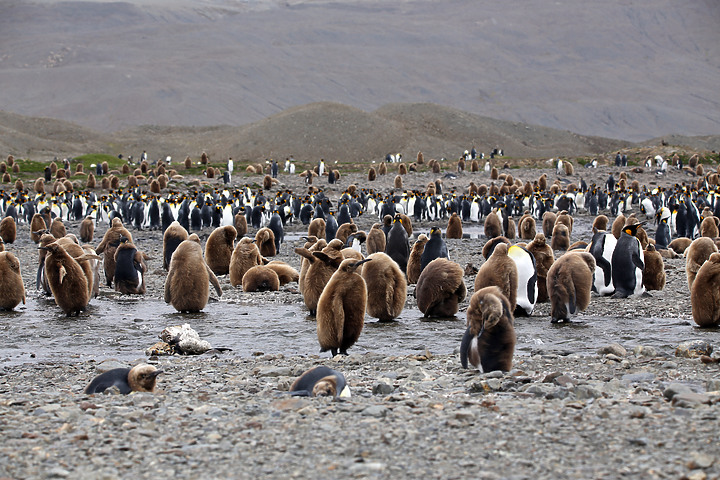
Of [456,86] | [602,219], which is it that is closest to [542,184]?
[602,219]

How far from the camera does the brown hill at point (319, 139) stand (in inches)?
2319

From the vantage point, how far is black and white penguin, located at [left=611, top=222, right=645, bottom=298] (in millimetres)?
10688

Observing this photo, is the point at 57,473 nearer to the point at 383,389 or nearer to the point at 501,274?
the point at 383,389

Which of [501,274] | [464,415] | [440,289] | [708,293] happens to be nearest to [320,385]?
[464,415]

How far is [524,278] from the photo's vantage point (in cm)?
905

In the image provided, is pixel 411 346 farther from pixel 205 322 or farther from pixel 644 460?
pixel 644 460

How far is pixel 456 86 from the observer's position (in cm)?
13738

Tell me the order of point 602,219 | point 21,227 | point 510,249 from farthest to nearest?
point 21,227 < point 602,219 < point 510,249

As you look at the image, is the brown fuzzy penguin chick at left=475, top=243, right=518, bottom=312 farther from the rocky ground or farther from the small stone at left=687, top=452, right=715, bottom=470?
the small stone at left=687, top=452, right=715, bottom=470

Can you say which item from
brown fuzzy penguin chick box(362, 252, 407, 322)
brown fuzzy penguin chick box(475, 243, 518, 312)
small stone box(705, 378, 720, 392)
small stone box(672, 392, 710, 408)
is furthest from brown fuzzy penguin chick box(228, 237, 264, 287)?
small stone box(672, 392, 710, 408)

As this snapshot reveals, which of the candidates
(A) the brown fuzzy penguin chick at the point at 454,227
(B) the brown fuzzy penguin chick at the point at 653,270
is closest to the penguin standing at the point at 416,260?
(B) the brown fuzzy penguin chick at the point at 653,270

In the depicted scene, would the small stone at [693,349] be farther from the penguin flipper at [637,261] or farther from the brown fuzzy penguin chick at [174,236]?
the brown fuzzy penguin chick at [174,236]

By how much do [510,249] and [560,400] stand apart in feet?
14.2

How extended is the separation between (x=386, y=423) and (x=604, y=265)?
7.34m
